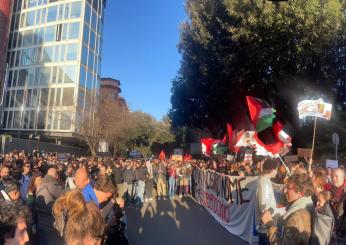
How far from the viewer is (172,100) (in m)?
30.5

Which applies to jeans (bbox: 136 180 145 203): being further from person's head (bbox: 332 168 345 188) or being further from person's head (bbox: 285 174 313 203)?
person's head (bbox: 285 174 313 203)

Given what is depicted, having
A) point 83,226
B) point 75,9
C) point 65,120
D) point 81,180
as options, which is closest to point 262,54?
point 81,180

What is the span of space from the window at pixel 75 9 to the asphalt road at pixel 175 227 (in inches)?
1826

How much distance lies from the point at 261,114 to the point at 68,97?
46217 mm

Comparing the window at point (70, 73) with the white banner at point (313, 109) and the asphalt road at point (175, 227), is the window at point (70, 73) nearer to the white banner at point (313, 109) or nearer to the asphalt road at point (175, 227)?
the asphalt road at point (175, 227)

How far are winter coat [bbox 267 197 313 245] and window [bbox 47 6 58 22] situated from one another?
198 ft

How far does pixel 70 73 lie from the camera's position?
5594 cm

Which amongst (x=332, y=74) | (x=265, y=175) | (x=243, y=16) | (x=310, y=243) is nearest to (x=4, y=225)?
(x=310, y=243)

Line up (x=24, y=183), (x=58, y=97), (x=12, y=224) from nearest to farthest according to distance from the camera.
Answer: (x=12, y=224), (x=24, y=183), (x=58, y=97)

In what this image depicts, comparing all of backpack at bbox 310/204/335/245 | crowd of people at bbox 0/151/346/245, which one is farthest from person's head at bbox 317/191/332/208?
backpack at bbox 310/204/335/245

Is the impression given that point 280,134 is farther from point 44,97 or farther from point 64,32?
point 64,32

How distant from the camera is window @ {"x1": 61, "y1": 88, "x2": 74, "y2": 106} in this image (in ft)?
179

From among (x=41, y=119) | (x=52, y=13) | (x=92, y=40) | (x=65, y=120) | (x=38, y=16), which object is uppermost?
(x=38, y=16)

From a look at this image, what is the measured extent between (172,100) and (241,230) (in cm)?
2074
